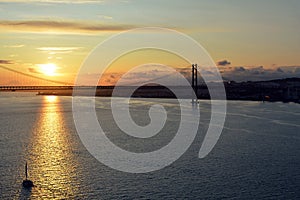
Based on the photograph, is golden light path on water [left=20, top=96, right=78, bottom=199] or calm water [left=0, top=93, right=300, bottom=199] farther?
golden light path on water [left=20, top=96, right=78, bottom=199]

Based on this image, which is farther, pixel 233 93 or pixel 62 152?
pixel 233 93

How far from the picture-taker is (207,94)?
132m

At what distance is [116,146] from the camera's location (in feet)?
100

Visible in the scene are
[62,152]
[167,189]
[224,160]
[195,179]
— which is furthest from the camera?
[62,152]

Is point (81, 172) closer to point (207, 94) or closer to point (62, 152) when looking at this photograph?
point (62, 152)

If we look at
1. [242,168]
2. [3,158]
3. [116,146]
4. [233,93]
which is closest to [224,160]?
[242,168]

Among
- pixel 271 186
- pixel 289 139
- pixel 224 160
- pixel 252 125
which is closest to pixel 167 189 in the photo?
pixel 271 186

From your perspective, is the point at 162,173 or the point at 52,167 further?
the point at 52,167

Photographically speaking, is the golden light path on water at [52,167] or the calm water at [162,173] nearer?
the calm water at [162,173]

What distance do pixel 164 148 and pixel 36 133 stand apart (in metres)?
15.1

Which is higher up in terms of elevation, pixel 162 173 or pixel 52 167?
pixel 52 167

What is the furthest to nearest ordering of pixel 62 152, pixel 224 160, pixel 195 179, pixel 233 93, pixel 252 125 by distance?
pixel 233 93 → pixel 252 125 → pixel 62 152 → pixel 224 160 → pixel 195 179

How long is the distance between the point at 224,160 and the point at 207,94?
108 metres

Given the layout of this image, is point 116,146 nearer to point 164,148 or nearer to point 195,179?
point 164,148
